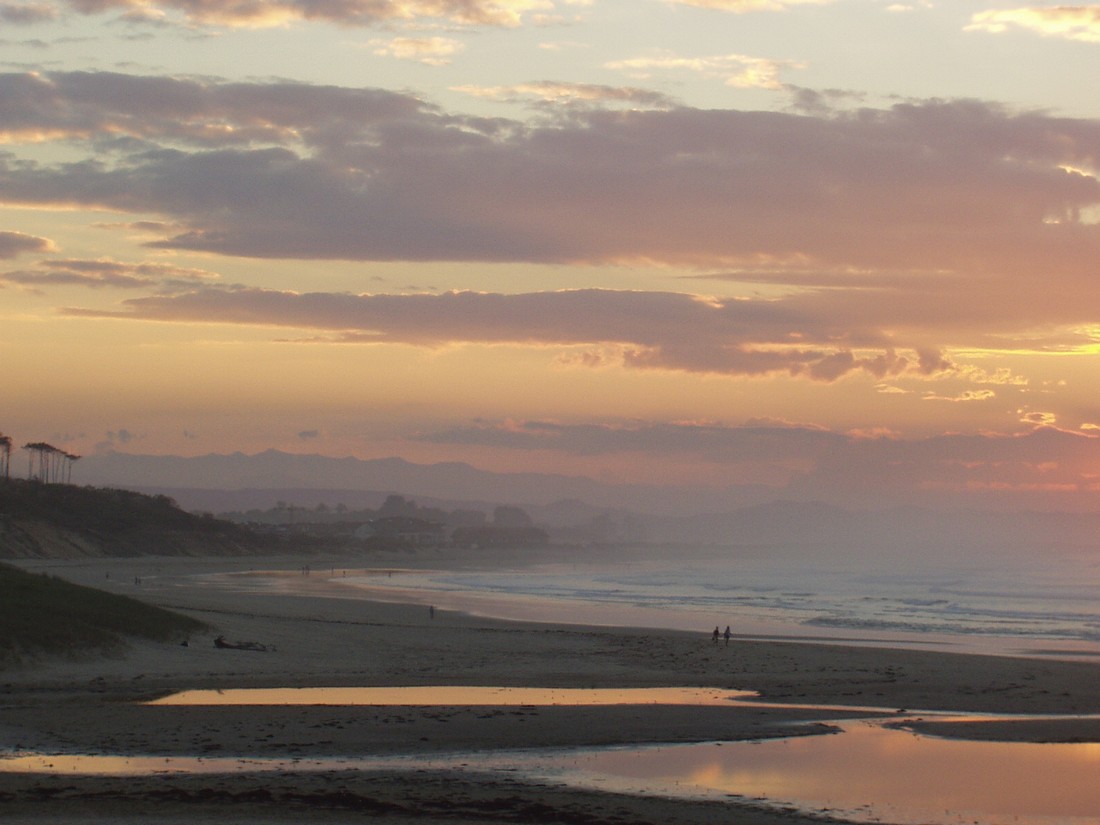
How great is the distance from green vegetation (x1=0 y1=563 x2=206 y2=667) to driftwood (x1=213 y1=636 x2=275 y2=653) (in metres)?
0.97

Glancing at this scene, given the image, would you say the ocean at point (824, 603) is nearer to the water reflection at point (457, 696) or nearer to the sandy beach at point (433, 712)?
the sandy beach at point (433, 712)

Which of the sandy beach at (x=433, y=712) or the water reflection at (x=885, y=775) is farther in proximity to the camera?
the water reflection at (x=885, y=775)

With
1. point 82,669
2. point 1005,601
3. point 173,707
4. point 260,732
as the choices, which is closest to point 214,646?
point 82,669

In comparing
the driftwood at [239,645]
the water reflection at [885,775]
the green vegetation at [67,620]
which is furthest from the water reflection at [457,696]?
the driftwood at [239,645]

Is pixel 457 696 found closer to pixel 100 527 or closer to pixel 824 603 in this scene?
pixel 824 603

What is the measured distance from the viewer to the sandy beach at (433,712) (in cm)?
1400

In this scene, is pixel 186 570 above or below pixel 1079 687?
below

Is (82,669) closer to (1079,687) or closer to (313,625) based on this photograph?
(313,625)

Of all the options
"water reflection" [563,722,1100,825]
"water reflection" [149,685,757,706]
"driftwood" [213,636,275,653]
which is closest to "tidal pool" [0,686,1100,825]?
"water reflection" [563,722,1100,825]

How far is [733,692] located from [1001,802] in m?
11.0

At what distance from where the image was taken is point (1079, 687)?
27.2 metres

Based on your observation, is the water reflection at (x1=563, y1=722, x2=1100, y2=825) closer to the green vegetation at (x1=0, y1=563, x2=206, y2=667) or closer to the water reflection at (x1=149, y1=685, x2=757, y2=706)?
the water reflection at (x1=149, y1=685, x2=757, y2=706)

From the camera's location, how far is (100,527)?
412ft

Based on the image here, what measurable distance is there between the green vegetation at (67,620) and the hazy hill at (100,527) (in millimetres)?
68426
